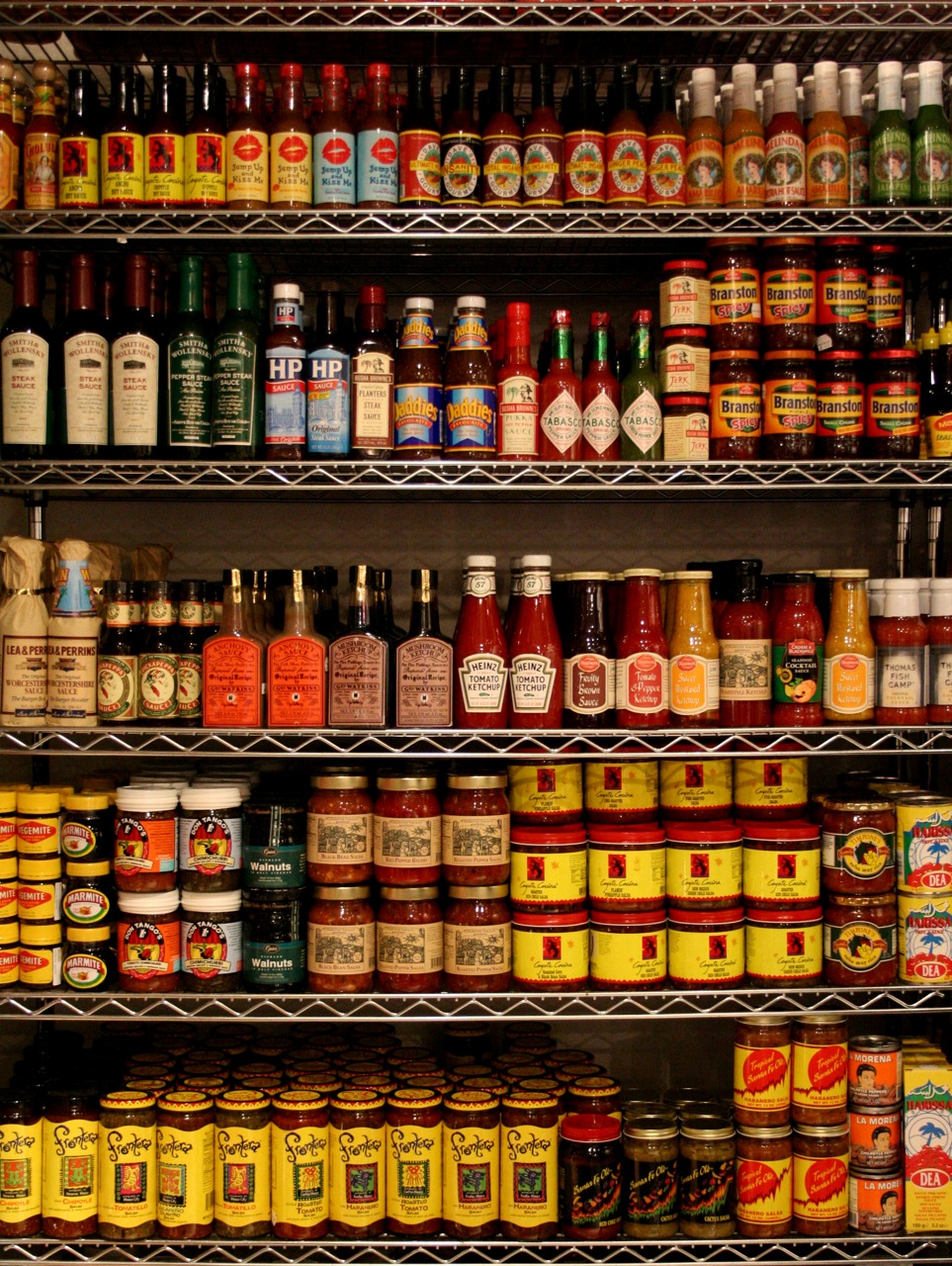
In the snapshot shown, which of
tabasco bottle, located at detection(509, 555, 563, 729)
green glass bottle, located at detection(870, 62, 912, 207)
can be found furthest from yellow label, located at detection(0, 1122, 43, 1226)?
green glass bottle, located at detection(870, 62, 912, 207)

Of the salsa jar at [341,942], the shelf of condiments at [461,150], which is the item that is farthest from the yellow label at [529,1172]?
the shelf of condiments at [461,150]

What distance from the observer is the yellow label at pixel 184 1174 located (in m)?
1.57

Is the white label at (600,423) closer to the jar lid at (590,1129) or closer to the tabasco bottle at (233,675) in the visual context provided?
the tabasco bottle at (233,675)

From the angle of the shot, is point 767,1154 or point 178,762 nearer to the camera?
point 767,1154

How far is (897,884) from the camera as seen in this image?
1.67 meters

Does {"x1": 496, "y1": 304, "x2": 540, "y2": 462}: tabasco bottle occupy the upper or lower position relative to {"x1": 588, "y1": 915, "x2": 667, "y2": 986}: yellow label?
upper

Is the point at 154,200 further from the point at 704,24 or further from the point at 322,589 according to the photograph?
the point at 704,24

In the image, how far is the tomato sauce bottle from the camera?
1.65m

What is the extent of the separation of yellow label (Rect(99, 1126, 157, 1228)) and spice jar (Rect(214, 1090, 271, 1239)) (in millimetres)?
113

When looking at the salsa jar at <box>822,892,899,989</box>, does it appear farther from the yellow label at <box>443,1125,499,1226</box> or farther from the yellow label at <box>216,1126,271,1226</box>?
the yellow label at <box>216,1126,271,1226</box>

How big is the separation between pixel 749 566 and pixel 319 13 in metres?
1.11

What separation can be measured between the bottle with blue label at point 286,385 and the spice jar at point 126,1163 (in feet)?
3.38

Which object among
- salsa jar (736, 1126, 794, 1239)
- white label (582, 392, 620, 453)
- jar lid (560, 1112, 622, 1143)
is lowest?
salsa jar (736, 1126, 794, 1239)

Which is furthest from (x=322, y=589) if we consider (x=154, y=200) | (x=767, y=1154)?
(x=767, y=1154)
